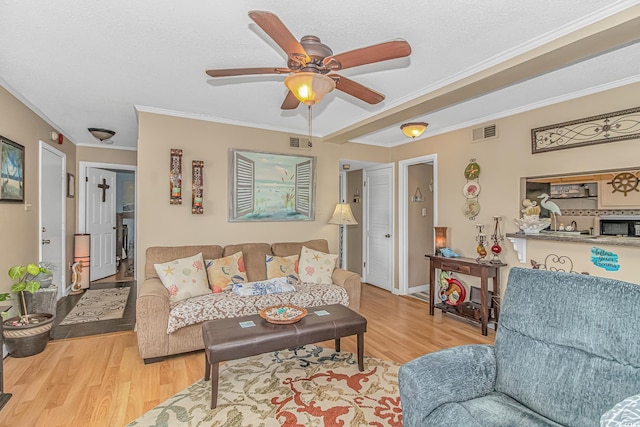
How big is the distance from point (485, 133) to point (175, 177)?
3.67m

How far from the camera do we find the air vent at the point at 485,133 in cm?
390

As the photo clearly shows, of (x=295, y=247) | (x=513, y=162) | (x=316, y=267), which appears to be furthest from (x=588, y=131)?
(x=295, y=247)

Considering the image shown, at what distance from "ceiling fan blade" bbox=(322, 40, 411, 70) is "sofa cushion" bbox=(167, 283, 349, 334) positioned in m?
2.29

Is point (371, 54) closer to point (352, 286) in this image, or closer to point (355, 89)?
point (355, 89)

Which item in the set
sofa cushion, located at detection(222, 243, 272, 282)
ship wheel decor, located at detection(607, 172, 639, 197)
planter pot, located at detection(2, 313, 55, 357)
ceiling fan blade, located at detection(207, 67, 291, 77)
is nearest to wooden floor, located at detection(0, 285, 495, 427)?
planter pot, located at detection(2, 313, 55, 357)

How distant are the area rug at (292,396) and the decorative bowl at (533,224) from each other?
1.99m

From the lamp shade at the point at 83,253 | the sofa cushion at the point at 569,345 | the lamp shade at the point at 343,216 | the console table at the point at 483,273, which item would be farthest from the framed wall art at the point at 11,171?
the console table at the point at 483,273

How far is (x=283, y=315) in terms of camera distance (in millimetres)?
2607

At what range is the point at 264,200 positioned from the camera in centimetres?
434

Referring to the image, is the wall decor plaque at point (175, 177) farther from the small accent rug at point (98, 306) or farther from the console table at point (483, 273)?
the console table at point (483, 273)

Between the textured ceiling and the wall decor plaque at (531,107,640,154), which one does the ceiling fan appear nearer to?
the textured ceiling

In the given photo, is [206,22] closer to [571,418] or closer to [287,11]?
[287,11]

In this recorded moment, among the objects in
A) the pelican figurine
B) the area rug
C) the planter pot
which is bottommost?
the area rug

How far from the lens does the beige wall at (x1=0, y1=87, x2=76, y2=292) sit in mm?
3061
